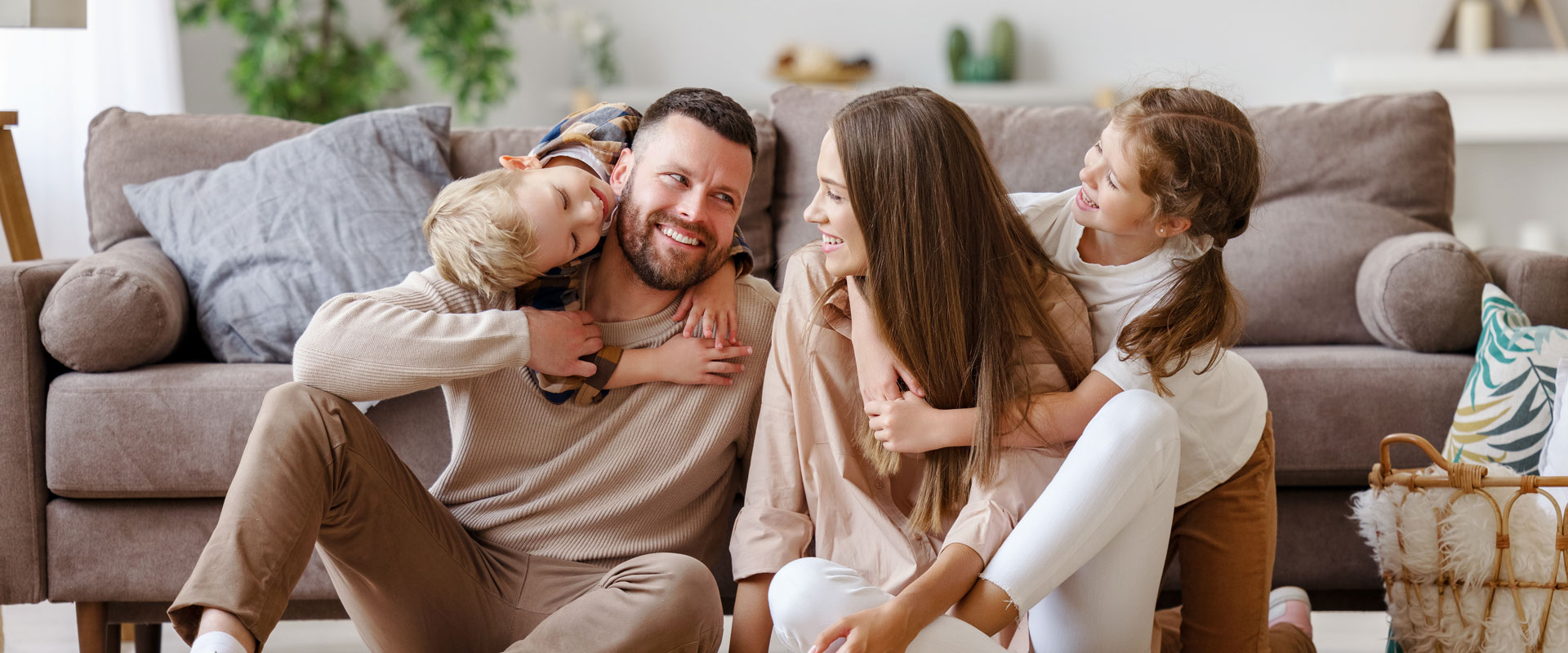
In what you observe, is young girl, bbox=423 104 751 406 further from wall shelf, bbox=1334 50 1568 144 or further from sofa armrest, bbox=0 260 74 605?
wall shelf, bbox=1334 50 1568 144

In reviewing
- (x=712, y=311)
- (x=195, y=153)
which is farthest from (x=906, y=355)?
(x=195, y=153)

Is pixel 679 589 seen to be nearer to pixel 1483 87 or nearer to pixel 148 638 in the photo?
pixel 148 638

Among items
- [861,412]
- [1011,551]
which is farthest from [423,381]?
[1011,551]

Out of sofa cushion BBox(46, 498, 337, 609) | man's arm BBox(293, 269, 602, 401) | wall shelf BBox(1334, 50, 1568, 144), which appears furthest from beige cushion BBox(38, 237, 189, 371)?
wall shelf BBox(1334, 50, 1568, 144)

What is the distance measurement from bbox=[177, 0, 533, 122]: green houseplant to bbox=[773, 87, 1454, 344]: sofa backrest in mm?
2203

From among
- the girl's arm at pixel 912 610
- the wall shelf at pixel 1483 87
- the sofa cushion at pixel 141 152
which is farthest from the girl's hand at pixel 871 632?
the wall shelf at pixel 1483 87

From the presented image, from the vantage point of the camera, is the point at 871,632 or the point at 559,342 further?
the point at 559,342

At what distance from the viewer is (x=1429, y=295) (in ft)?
6.04

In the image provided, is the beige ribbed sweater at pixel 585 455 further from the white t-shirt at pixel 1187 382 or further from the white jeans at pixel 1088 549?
the white t-shirt at pixel 1187 382

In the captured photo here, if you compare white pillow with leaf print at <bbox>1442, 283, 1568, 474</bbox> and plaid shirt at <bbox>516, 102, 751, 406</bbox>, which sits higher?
plaid shirt at <bbox>516, 102, 751, 406</bbox>

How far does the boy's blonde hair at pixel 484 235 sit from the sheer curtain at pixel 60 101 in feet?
7.70

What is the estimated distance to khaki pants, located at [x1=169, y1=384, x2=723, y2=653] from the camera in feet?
3.75

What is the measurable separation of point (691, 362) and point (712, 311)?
0.07 meters

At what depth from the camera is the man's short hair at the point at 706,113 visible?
1.43m
